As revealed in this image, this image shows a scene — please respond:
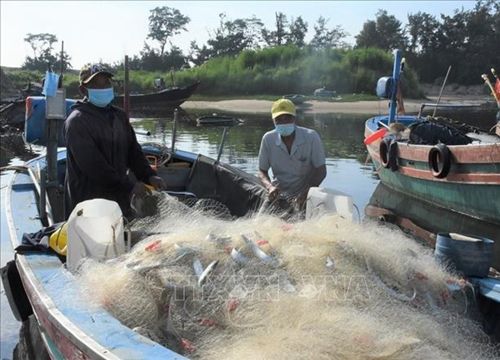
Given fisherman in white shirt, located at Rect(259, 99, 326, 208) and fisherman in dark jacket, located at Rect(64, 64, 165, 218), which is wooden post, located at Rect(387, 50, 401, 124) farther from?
fisherman in dark jacket, located at Rect(64, 64, 165, 218)

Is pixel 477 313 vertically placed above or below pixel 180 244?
below

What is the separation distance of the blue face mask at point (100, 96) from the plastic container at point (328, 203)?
185cm

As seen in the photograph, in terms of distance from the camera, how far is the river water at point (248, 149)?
8.52 m

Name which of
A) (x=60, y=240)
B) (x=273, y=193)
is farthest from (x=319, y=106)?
(x=60, y=240)

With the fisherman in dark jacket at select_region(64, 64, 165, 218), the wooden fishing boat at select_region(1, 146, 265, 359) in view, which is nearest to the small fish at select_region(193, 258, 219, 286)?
the wooden fishing boat at select_region(1, 146, 265, 359)

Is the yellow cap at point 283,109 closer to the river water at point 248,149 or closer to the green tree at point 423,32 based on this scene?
the river water at point 248,149

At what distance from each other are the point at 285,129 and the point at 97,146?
5.74ft

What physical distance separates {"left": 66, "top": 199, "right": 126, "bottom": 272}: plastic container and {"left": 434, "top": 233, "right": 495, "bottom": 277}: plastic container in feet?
7.62

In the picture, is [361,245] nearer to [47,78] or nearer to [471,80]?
[47,78]

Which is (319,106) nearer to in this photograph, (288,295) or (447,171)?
(447,171)

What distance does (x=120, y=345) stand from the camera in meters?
2.89

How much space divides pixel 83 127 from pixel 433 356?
10.4 ft

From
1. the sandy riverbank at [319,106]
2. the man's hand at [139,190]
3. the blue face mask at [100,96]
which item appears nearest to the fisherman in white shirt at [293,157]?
the man's hand at [139,190]

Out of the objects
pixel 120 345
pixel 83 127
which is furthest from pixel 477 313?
pixel 83 127
